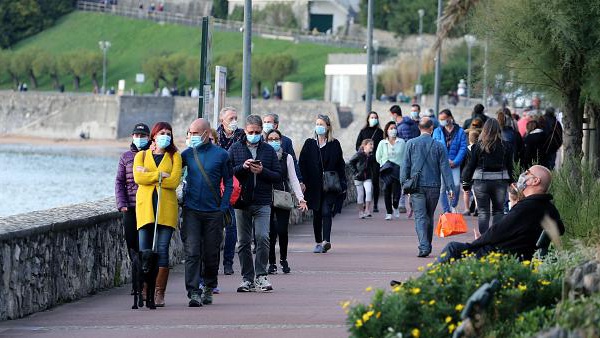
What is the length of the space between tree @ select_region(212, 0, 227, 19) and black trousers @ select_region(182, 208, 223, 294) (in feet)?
454

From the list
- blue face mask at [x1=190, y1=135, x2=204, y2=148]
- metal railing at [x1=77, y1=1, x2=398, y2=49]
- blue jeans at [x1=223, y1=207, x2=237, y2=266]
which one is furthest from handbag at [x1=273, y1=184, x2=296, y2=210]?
metal railing at [x1=77, y1=1, x2=398, y2=49]

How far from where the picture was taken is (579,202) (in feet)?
55.8

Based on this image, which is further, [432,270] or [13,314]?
[13,314]

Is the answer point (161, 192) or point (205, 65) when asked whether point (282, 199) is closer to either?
point (161, 192)

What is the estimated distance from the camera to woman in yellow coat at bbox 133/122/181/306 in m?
15.0

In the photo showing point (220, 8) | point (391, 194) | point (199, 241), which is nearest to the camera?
point (199, 241)

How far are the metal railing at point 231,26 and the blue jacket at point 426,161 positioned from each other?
103911 millimetres

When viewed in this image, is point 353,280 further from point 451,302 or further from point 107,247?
point 451,302

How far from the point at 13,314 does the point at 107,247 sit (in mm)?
2980

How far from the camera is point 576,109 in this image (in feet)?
85.2

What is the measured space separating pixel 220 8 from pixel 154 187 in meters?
140

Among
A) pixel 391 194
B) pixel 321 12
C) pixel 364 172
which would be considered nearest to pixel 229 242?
pixel 391 194

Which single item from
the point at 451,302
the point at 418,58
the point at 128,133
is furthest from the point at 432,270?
the point at 128,133

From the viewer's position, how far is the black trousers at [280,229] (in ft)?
59.1
